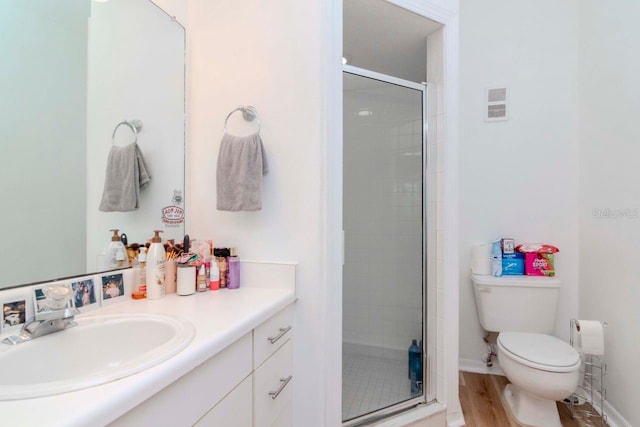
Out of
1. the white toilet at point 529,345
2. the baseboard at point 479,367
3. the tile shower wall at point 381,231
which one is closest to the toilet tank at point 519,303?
the white toilet at point 529,345

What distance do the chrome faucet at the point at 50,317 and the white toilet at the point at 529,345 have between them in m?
1.97

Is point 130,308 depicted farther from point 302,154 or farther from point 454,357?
point 454,357

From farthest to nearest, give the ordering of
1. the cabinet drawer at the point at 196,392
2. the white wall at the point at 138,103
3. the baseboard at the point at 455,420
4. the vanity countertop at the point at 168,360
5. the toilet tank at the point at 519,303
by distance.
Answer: the toilet tank at the point at 519,303
the baseboard at the point at 455,420
the white wall at the point at 138,103
the cabinet drawer at the point at 196,392
the vanity countertop at the point at 168,360

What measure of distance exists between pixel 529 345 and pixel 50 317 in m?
Result: 2.13

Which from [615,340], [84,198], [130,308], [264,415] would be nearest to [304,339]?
[264,415]

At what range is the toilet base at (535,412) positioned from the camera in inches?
64.4

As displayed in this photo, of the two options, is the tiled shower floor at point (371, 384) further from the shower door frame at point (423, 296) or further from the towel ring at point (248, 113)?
the towel ring at point (248, 113)

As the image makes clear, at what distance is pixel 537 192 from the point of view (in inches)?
82.0

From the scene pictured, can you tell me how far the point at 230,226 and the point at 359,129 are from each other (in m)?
1.25

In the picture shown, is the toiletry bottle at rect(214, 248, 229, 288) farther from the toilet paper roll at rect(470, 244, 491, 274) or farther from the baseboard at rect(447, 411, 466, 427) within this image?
the toilet paper roll at rect(470, 244, 491, 274)

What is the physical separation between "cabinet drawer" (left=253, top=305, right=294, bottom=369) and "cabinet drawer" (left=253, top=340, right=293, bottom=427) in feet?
0.09

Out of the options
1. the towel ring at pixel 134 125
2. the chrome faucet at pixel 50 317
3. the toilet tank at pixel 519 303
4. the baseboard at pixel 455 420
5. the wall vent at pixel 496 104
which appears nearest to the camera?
the chrome faucet at pixel 50 317

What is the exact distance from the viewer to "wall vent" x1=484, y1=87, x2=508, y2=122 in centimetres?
215

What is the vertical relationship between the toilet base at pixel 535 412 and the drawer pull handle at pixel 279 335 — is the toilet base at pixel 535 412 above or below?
below
